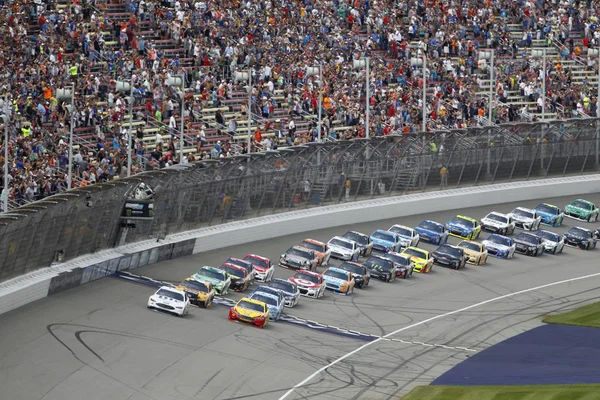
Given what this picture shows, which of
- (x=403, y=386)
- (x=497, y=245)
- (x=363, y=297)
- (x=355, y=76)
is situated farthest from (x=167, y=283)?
(x=355, y=76)

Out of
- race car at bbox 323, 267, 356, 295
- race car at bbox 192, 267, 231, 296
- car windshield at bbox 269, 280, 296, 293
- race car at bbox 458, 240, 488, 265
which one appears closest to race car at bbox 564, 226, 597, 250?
race car at bbox 458, 240, 488, 265

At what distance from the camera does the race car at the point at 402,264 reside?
212 ft

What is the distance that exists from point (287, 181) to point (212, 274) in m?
11.2

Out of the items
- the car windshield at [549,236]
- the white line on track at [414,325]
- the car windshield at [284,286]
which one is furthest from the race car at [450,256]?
the car windshield at [284,286]

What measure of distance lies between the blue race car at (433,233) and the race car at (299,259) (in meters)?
7.96

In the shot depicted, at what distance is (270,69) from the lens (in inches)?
3091

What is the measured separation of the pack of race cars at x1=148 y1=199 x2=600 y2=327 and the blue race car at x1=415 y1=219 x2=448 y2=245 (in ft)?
0.15

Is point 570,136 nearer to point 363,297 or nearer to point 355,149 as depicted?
point 355,149

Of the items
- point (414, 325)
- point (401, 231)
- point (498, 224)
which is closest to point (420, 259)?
point (401, 231)

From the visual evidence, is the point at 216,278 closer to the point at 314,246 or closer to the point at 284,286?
the point at 284,286

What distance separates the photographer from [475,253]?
224 ft

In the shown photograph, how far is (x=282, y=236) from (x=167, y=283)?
10754 millimetres

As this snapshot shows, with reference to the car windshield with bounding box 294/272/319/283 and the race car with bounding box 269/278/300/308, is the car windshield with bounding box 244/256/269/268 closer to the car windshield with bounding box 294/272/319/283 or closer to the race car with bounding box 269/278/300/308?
the car windshield with bounding box 294/272/319/283

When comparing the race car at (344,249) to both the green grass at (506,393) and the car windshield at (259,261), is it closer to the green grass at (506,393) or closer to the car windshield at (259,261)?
the car windshield at (259,261)
